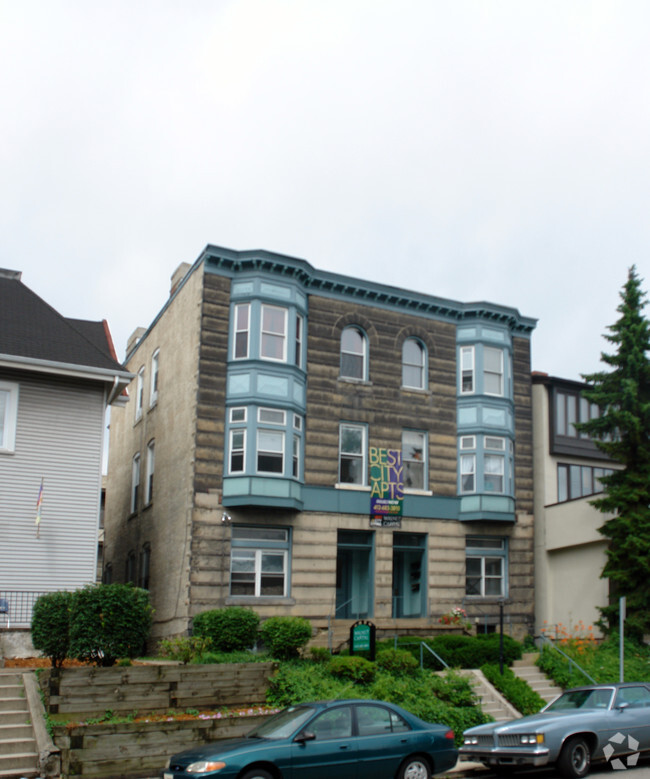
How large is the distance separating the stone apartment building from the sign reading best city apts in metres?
0.05

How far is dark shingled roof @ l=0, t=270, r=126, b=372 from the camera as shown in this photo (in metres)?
23.8

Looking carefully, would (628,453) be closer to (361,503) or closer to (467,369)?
(467,369)

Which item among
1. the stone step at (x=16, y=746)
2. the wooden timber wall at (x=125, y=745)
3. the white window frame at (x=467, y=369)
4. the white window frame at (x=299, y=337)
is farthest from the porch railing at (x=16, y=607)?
the white window frame at (x=467, y=369)

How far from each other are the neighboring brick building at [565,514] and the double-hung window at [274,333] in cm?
1034

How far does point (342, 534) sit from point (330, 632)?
429cm

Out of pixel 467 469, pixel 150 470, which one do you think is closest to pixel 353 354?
pixel 467 469

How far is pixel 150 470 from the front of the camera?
3183cm

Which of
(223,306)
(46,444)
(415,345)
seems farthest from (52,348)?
(415,345)

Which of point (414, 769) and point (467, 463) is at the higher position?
point (467, 463)

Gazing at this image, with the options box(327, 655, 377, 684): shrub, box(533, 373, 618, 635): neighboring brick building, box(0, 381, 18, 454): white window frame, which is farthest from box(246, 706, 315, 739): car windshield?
box(533, 373, 618, 635): neighboring brick building

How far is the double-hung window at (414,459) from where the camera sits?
29.9m

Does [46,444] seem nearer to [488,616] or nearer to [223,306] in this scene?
[223,306]

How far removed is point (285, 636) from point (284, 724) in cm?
717

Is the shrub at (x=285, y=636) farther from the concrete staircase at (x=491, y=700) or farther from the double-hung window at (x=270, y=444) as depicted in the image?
the double-hung window at (x=270, y=444)
